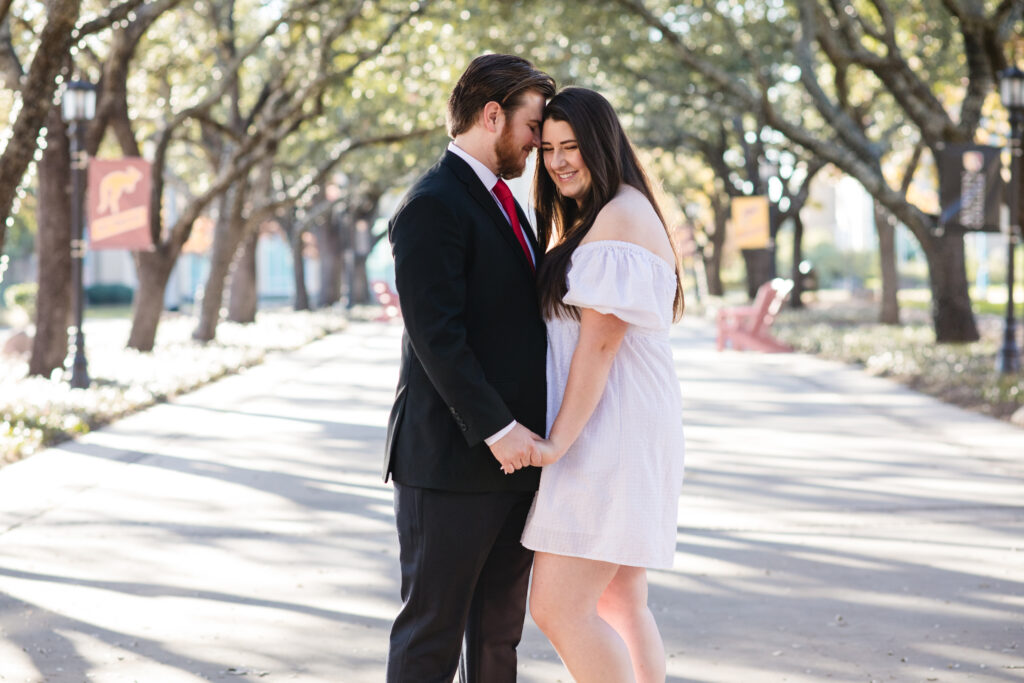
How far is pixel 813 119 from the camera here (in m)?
35.2

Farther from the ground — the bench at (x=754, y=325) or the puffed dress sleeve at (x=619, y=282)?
the puffed dress sleeve at (x=619, y=282)

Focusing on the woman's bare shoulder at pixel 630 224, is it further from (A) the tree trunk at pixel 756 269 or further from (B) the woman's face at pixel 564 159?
(A) the tree trunk at pixel 756 269

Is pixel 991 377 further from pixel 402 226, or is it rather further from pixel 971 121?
pixel 402 226

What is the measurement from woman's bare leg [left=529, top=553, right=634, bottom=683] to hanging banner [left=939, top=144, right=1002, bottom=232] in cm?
1473

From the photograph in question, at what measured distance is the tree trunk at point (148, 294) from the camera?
19.7 m

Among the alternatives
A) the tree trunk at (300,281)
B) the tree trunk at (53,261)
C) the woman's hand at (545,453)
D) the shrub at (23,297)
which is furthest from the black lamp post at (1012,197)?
the shrub at (23,297)

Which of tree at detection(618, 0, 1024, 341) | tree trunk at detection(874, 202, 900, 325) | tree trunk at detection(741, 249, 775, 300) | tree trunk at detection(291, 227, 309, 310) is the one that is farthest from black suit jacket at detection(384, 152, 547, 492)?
tree trunk at detection(291, 227, 309, 310)

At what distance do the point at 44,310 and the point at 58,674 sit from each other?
11.6 meters

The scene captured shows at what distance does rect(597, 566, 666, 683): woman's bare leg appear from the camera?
140 inches

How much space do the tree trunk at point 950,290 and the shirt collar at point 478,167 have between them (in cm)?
1649

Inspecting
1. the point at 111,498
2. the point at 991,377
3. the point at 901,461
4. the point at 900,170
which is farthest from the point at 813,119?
the point at 111,498

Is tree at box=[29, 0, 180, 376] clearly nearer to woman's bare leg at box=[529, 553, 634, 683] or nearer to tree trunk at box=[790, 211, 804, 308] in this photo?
woman's bare leg at box=[529, 553, 634, 683]

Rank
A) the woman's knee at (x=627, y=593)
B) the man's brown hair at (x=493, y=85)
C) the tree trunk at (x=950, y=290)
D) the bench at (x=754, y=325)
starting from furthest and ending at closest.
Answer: the bench at (x=754, y=325), the tree trunk at (x=950, y=290), the woman's knee at (x=627, y=593), the man's brown hair at (x=493, y=85)

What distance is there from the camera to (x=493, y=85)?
3.34 metres
